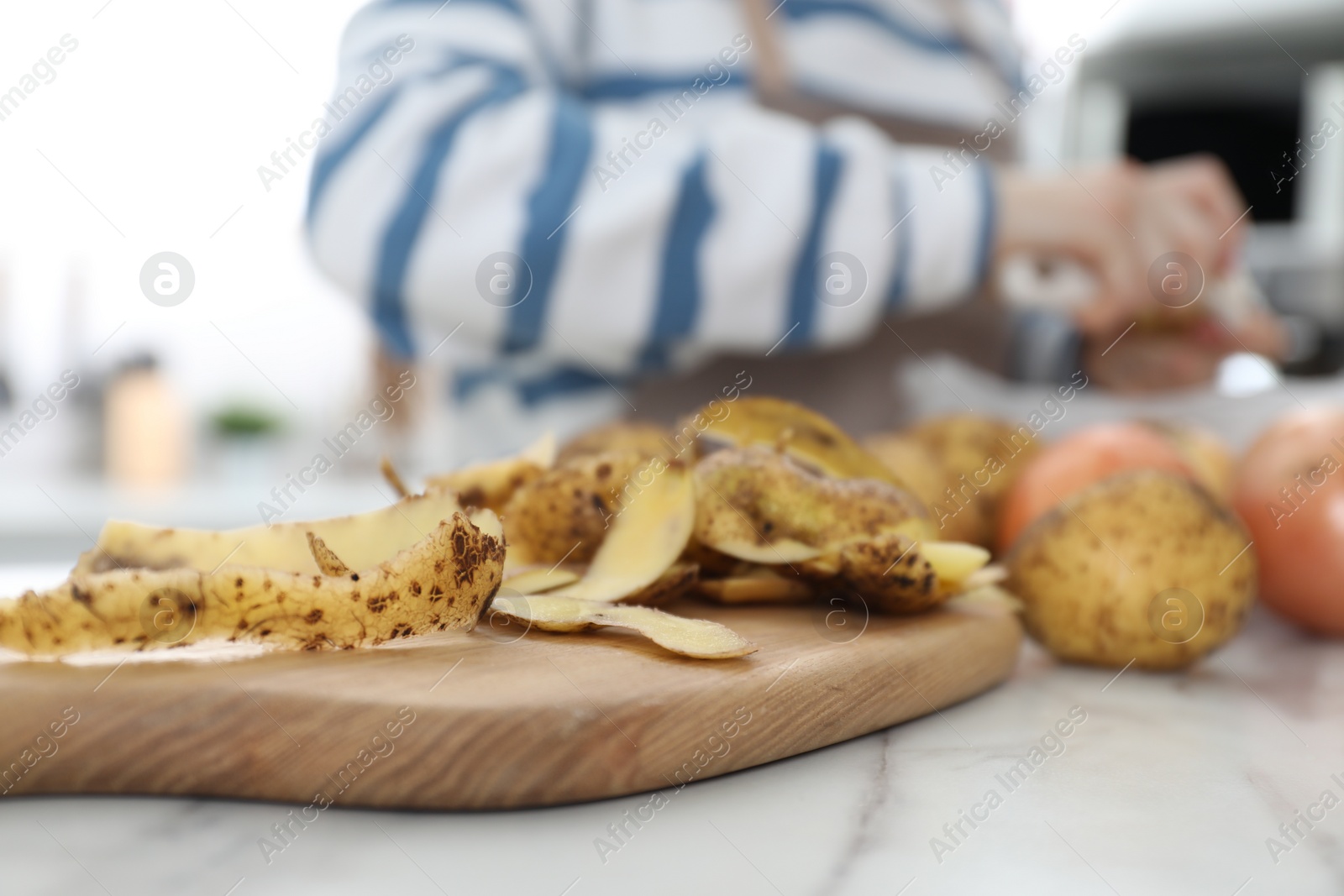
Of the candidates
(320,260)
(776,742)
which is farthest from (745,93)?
(776,742)

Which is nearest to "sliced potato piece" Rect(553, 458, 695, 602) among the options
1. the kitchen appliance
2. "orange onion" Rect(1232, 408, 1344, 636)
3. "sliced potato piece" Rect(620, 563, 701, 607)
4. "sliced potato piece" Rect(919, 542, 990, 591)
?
"sliced potato piece" Rect(620, 563, 701, 607)

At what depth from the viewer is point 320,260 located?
0.86 m

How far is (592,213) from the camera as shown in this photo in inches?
31.9

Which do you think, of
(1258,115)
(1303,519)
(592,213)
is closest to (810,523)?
(1303,519)

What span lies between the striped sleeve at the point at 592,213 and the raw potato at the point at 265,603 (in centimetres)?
51

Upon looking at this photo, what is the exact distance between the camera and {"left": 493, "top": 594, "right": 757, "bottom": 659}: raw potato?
1.12 feet

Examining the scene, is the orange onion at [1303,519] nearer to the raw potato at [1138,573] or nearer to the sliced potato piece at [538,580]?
the raw potato at [1138,573]

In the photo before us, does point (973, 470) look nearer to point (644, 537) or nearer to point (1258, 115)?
point (644, 537)

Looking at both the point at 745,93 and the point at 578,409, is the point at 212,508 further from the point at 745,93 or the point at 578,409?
the point at 745,93

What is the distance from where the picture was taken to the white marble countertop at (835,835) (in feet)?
0.83

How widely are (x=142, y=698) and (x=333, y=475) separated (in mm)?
2809

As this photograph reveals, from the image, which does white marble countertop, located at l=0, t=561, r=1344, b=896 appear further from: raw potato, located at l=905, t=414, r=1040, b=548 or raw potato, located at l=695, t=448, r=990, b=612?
raw potato, located at l=905, t=414, r=1040, b=548

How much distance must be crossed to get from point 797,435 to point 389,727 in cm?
25

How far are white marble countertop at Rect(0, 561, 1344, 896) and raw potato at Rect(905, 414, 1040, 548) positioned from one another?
0.27 m
